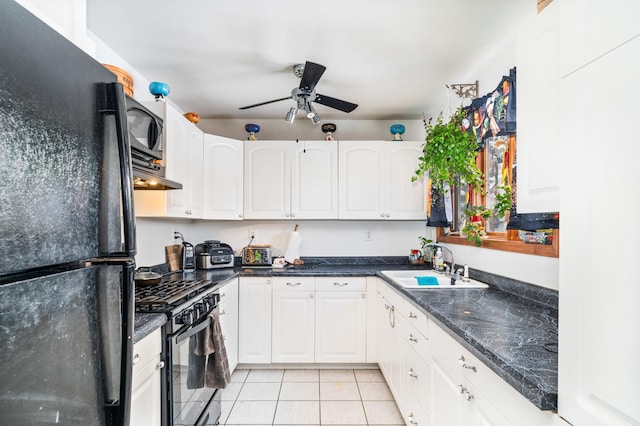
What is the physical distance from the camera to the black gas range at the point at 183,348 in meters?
1.53

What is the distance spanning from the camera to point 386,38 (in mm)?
2049

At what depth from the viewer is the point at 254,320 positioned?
2924mm

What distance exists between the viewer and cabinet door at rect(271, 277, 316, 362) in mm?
2926

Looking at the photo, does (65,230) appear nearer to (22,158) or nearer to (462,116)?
(22,158)

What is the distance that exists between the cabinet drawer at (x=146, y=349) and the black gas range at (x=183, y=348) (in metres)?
0.06

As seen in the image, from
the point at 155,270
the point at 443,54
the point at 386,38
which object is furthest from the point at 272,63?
the point at 155,270

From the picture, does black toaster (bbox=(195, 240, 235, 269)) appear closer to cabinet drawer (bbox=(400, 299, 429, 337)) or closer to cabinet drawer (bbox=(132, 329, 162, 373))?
cabinet drawer (bbox=(132, 329, 162, 373))

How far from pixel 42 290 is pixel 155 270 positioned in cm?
231

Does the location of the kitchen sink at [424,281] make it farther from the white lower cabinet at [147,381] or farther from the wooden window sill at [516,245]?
the white lower cabinet at [147,381]

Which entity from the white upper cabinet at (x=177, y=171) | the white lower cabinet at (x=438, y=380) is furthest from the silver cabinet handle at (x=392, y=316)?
the white upper cabinet at (x=177, y=171)

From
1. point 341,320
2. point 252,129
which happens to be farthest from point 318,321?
point 252,129

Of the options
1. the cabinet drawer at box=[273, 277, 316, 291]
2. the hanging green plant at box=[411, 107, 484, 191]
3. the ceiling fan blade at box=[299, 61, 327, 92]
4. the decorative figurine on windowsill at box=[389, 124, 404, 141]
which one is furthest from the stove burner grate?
the decorative figurine on windowsill at box=[389, 124, 404, 141]

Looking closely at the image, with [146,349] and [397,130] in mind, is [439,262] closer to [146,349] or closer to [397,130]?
[397,130]

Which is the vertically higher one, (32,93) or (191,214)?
(32,93)
